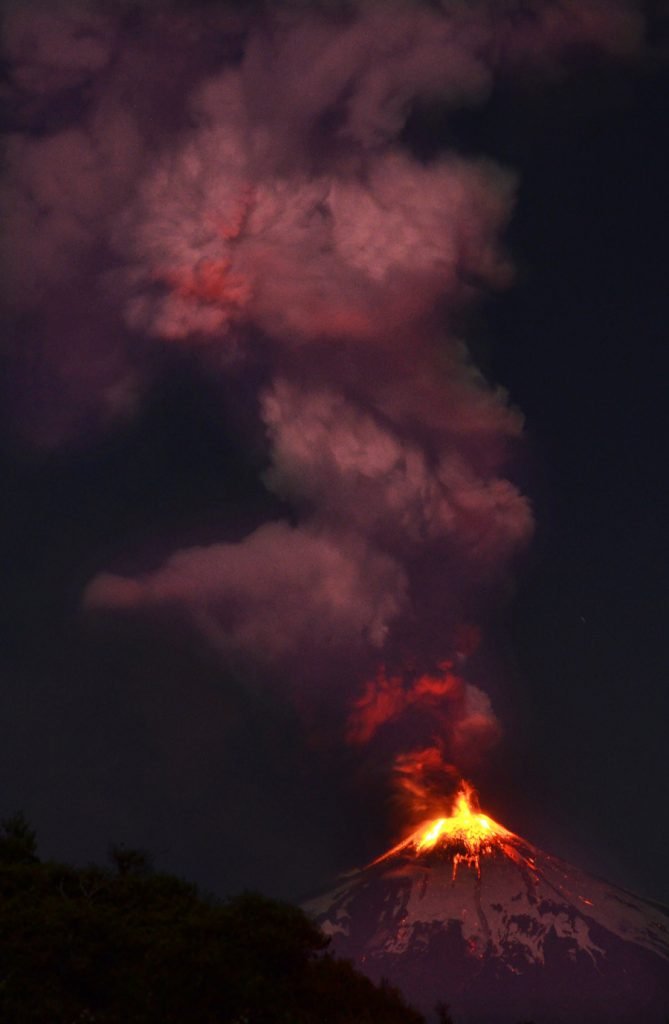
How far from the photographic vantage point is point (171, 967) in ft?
103

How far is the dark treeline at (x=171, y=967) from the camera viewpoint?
3048 centimetres

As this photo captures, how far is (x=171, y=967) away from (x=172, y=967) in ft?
0.12

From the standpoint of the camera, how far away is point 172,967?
31344 mm

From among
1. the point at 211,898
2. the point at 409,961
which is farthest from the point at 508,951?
the point at 211,898

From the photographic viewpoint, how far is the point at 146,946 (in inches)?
1308

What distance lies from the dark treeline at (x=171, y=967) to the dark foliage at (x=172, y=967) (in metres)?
0.03

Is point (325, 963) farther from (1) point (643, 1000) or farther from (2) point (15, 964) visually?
(1) point (643, 1000)

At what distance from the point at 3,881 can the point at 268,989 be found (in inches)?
459

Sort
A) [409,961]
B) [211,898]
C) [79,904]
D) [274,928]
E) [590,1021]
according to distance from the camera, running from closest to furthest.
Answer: [274,928]
[79,904]
[211,898]
[590,1021]
[409,961]

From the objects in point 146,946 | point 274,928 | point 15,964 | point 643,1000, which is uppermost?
point 643,1000

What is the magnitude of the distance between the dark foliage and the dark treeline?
3 centimetres

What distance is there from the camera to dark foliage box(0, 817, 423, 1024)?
30.5 metres

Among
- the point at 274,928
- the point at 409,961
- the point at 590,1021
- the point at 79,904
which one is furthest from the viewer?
the point at 409,961

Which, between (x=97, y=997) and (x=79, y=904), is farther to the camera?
(x=79, y=904)
